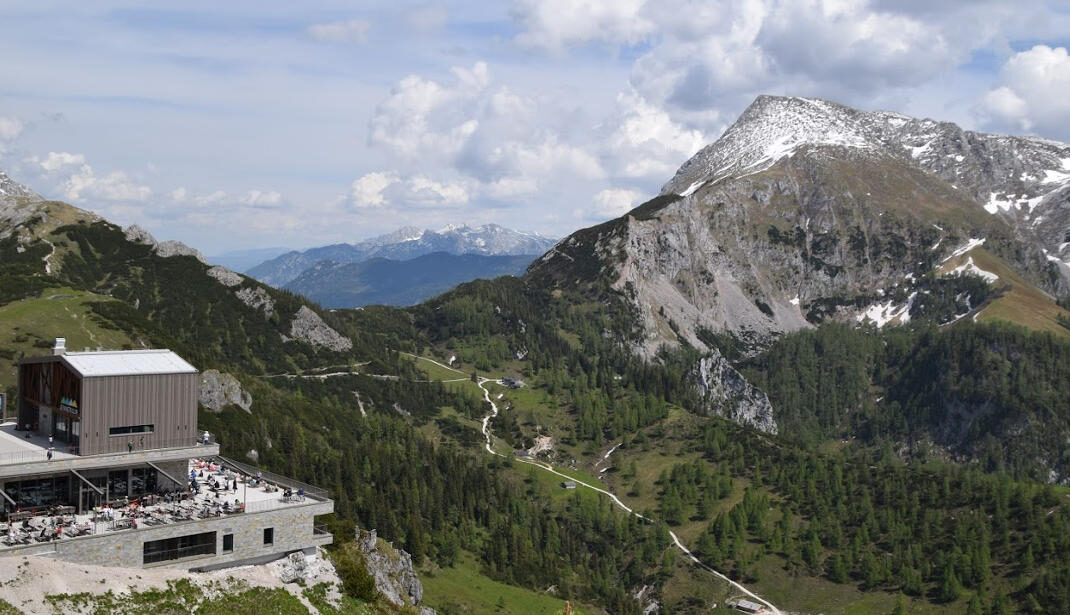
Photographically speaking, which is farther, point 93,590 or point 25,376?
point 25,376

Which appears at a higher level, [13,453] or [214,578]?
[13,453]

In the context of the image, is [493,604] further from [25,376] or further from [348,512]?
[25,376]

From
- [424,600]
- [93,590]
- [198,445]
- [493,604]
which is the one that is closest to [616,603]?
[493,604]

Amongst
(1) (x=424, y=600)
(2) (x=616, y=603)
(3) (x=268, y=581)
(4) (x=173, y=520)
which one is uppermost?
(4) (x=173, y=520)

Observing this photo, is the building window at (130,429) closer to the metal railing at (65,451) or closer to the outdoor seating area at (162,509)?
the metal railing at (65,451)

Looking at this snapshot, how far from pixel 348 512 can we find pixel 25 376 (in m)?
104

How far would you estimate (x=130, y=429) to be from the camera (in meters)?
75.5

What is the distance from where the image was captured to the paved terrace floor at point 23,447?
71.6 meters

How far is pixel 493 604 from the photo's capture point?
16525 cm

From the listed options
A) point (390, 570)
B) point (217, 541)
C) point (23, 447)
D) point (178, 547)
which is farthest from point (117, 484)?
point (390, 570)

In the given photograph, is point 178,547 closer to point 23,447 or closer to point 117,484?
point 117,484

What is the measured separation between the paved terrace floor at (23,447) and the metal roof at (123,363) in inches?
268


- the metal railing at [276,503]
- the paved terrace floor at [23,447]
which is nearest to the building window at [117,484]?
the paved terrace floor at [23,447]

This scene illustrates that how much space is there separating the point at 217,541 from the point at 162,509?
4934 millimetres
